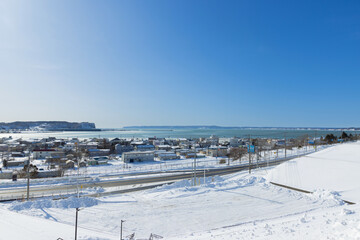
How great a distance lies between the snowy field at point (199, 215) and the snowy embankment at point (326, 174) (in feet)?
2.44

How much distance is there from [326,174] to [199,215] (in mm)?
14542

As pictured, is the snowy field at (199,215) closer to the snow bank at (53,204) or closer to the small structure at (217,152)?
the snow bank at (53,204)

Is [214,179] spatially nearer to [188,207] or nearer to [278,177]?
[278,177]

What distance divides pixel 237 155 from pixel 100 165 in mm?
28005

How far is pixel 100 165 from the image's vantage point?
37312 millimetres

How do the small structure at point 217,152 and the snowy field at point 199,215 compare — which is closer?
the snowy field at point 199,215

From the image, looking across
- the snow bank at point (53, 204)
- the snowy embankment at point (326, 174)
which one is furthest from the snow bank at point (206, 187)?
the snow bank at point (53, 204)

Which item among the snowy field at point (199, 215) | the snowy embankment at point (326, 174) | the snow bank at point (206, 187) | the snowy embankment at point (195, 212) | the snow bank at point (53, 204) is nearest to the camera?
the snowy field at point (199, 215)

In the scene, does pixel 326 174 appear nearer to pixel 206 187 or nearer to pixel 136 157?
pixel 206 187

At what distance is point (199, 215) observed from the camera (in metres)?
12.2

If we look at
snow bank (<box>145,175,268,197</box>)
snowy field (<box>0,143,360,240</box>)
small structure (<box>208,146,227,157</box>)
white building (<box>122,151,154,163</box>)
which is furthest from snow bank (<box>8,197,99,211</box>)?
small structure (<box>208,146,227,157</box>)

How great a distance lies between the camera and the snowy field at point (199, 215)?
8.45 m

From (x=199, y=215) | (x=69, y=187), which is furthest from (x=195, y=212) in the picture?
(x=69, y=187)

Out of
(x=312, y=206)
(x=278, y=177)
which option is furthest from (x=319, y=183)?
(x=312, y=206)
